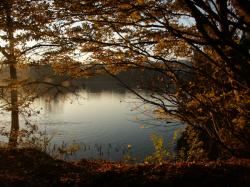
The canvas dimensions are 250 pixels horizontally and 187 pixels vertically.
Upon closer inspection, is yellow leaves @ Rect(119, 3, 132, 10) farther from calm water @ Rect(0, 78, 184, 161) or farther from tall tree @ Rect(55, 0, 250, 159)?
calm water @ Rect(0, 78, 184, 161)

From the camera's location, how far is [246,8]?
552 cm

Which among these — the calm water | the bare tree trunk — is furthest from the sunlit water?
the bare tree trunk

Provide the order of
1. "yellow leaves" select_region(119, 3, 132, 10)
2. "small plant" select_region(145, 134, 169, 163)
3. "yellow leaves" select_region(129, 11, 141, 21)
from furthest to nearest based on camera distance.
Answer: "small plant" select_region(145, 134, 169, 163), "yellow leaves" select_region(129, 11, 141, 21), "yellow leaves" select_region(119, 3, 132, 10)

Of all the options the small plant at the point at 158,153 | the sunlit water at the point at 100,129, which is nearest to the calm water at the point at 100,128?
the sunlit water at the point at 100,129

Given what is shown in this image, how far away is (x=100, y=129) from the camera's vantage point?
104 ft

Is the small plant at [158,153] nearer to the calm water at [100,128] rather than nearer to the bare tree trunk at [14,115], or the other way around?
the calm water at [100,128]

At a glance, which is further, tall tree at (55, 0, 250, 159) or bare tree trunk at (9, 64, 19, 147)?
bare tree trunk at (9, 64, 19, 147)

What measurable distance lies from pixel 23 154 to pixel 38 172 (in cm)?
230

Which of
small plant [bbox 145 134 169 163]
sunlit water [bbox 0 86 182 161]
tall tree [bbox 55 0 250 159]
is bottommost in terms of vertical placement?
sunlit water [bbox 0 86 182 161]

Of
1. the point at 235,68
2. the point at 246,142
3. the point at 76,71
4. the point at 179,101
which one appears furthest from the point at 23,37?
the point at 246,142

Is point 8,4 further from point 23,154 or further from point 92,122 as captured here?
point 92,122

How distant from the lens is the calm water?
2386cm

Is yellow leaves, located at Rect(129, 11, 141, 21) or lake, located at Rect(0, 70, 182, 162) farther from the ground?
yellow leaves, located at Rect(129, 11, 141, 21)

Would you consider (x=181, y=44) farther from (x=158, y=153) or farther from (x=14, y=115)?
(x=14, y=115)
